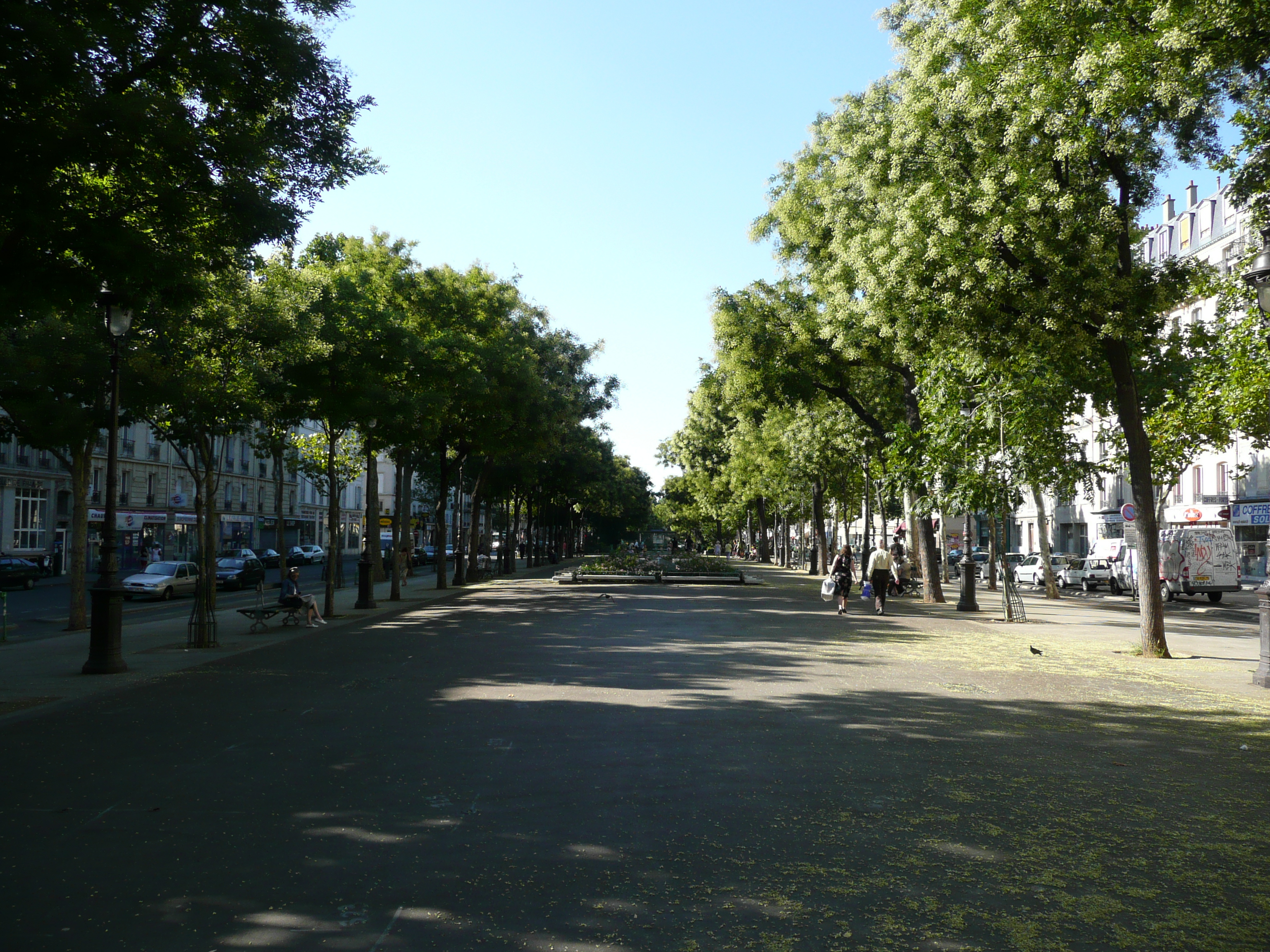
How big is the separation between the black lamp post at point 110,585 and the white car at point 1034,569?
38834mm

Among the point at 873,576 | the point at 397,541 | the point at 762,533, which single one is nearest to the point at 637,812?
the point at 873,576

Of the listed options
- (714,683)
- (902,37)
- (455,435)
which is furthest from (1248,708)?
(455,435)

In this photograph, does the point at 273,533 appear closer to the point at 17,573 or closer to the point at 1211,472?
the point at 17,573

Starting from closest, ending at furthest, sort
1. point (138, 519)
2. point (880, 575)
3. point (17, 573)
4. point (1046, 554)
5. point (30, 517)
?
point (880, 575) < point (1046, 554) < point (17, 573) < point (30, 517) < point (138, 519)

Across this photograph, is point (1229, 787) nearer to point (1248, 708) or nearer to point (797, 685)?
point (1248, 708)

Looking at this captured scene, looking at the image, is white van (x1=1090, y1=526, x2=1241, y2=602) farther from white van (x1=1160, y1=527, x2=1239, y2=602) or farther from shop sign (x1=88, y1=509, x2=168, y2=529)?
shop sign (x1=88, y1=509, x2=168, y2=529)

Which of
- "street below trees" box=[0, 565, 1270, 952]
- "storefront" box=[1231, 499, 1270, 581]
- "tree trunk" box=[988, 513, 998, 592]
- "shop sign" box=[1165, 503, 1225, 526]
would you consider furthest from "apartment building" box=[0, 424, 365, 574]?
"shop sign" box=[1165, 503, 1225, 526]

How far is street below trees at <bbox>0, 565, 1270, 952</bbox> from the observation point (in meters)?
4.44

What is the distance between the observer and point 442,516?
34.0 m

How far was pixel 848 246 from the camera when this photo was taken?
20016 millimetres

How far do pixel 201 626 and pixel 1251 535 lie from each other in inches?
1848

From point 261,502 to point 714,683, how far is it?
2715 inches

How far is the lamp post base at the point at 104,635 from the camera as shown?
1291 centimetres

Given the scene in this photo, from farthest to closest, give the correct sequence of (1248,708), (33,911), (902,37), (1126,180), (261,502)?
(261,502) < (902,37) < (1126,180) < (1248,708) < (33,911)
